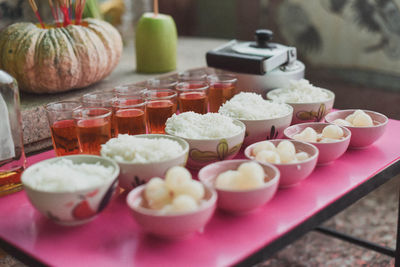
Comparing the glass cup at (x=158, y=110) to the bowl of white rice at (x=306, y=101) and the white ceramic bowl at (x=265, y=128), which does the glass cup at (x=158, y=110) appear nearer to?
the white ceramic bowl at (x=265, y=128)

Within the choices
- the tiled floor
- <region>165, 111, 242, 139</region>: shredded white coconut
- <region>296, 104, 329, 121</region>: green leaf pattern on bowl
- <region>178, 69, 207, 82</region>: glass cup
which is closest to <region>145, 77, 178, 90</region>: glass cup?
<region>178, 69, 207, 82</region>: glass cup

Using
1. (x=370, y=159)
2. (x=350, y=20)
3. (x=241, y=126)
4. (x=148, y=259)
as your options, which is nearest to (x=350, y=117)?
(x=370, y=159)

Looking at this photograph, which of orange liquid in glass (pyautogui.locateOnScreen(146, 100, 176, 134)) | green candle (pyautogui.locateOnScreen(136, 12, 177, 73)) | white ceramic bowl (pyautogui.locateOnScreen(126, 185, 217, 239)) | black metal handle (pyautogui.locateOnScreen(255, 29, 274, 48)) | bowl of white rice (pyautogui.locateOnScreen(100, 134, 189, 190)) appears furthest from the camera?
green candle (pyautogui.locateOnScreen(136, 12, 177, 73))

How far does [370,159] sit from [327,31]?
1940 millimetres

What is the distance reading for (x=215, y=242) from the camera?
834mm

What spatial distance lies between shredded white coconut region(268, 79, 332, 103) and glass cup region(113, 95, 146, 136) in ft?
1.45

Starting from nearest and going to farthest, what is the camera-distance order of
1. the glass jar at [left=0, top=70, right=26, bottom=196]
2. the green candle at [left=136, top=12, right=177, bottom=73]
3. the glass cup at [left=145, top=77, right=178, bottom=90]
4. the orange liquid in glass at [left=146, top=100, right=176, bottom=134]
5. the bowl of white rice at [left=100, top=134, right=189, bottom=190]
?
the bowl of white rice at [left=100, top=134, right=189, bottom=190]
the glass jar at [left=0, top=70, right=26, bottom=196]
the orange liquid in glass at [left=146, top=100, right=176, bottom=134]
the glass cup at [left=145, top=77, right=178, bottom=90]
the green candle at [left=136, top=12, right=177, bottom=73]

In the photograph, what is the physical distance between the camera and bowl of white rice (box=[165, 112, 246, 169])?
1096 millimetres

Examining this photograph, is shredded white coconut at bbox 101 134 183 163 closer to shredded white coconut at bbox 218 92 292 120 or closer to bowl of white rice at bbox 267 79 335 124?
shredded white coconut at bbox 218 92 292 120

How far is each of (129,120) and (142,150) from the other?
0.29 metres

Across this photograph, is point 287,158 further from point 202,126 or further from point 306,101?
point 306,101

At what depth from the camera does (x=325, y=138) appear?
117cm

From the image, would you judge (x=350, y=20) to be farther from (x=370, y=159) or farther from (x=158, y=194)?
(x=158, y=194)

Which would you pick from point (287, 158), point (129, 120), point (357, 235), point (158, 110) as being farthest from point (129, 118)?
point (357, 235)
